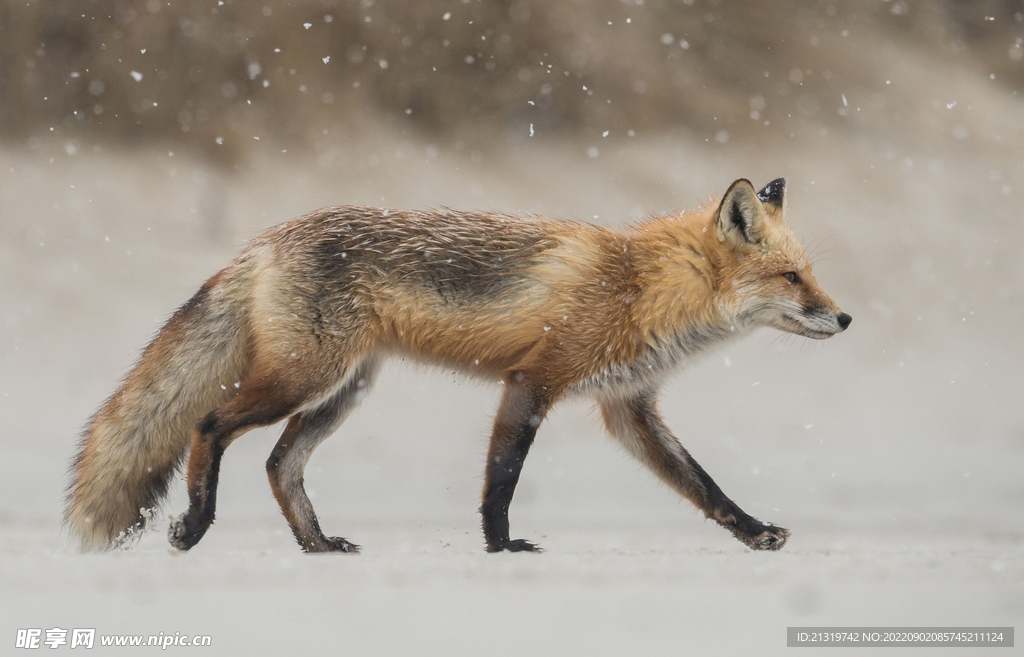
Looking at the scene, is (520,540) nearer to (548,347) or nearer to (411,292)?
(548,347)

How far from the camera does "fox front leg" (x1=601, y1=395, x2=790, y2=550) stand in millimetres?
3865

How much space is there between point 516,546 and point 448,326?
34.1 inches

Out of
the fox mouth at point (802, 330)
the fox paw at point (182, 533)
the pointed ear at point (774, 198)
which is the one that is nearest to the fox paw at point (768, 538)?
the fox mouth at point (802, 330)

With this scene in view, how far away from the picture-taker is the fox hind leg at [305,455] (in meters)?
3.96

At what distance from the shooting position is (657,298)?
371cm

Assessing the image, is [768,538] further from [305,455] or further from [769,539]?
[305,455]

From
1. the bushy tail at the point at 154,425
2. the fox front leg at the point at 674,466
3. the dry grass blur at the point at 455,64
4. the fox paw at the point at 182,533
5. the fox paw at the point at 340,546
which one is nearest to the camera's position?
the fox paw at the point at 182,533

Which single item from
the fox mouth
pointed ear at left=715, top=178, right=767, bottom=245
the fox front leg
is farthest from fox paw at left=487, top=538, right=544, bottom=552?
pointed ear at left=715, top=178, right=767, bottom=245

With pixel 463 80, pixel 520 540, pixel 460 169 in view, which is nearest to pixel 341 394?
pixel 520 540

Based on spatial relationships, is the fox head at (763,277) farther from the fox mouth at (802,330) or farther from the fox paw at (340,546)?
the fox paw at (340,546)

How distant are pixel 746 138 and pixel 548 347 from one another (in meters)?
6.21

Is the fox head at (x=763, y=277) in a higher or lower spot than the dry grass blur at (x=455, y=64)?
lower

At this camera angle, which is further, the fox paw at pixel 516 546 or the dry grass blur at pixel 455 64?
the dry grass blur at pixel 455 64

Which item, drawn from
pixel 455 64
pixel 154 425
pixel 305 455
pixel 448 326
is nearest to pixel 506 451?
pixel 448 326
